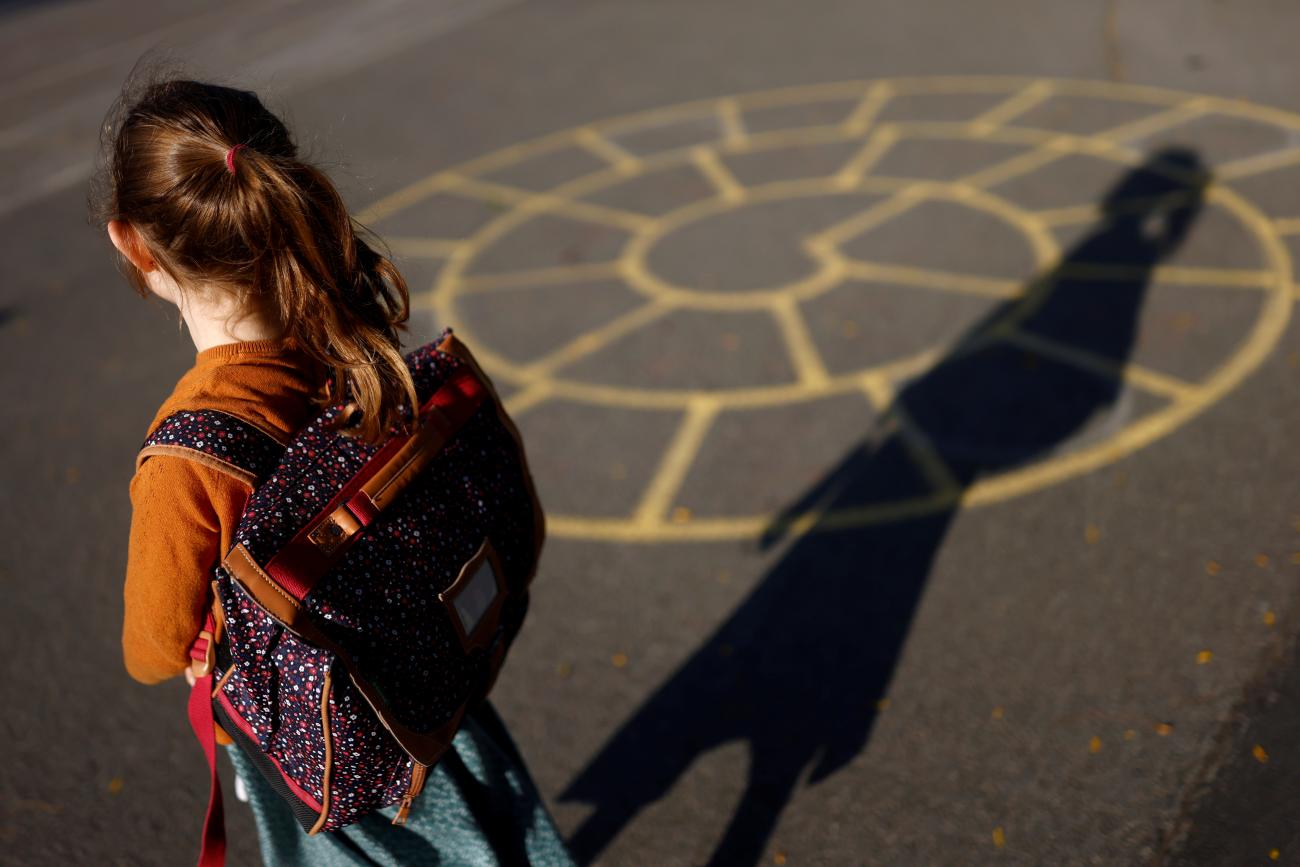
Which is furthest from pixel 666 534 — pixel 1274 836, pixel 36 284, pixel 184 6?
pixel 184 6

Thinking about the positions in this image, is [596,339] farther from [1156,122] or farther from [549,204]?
[1156,122]

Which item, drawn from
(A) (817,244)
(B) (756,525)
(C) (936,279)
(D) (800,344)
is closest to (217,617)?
(B) (756,525)

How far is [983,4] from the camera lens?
10.2 m

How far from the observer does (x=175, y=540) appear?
1771mm

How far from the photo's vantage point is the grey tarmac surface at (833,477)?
3176mm

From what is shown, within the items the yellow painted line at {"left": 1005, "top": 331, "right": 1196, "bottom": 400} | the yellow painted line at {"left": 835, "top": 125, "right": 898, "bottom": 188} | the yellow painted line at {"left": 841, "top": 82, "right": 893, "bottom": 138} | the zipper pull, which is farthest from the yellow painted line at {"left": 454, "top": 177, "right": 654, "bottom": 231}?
the zipper pull

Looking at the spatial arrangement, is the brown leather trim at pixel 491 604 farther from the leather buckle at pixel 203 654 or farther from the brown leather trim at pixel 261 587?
the leather buckle at pixel 203 654

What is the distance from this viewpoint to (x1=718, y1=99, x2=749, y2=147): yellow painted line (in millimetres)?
7887

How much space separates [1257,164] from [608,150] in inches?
161

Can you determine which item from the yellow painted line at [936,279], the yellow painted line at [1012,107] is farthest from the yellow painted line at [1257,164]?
the yellow painted line at [936,279]

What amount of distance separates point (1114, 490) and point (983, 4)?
7415 millimetres

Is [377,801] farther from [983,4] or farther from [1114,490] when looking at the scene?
[983,4]

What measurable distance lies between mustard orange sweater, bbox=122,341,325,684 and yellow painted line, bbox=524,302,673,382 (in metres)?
3.50

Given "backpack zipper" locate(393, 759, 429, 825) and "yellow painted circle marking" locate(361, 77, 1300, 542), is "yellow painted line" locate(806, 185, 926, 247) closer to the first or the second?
"yellow painted circle marking" locate(361, 77, 1300, 542)
